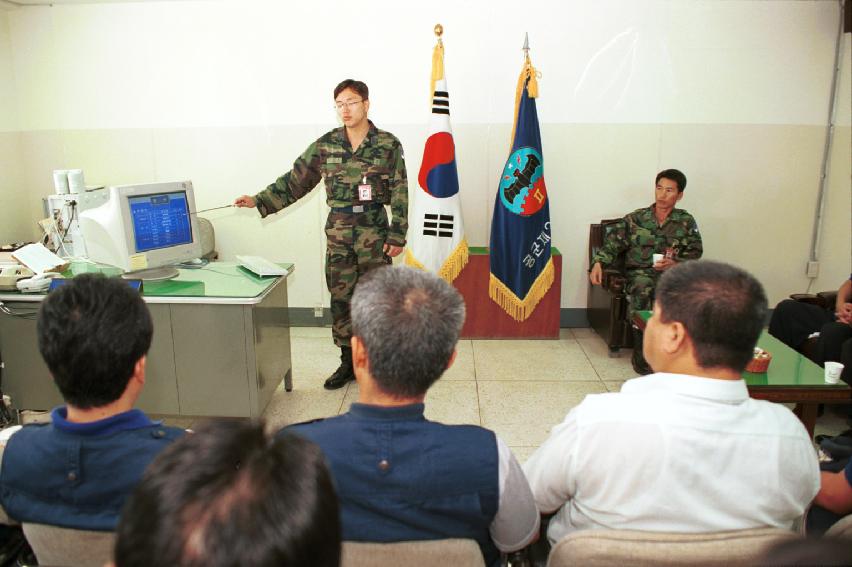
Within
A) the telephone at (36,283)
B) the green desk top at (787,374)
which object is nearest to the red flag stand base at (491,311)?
the green desk top at (787,374)

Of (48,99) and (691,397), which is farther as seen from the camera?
(48,99)

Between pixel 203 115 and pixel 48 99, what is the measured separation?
121 cm

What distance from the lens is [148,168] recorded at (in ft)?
15.4

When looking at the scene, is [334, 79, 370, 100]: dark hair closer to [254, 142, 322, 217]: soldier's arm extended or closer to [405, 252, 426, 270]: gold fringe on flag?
[254, 142, 322, 217]: soldier's arm extended

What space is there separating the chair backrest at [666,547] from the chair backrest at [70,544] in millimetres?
844

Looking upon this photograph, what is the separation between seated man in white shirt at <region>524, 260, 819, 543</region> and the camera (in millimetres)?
1224

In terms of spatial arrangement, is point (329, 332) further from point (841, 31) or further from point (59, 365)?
point (841, 31)

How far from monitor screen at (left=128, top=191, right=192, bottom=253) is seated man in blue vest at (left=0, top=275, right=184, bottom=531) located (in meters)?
→ 1.64

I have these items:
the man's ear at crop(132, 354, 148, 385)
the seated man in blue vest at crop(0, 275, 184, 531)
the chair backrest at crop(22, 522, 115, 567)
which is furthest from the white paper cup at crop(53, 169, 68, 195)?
the chair backrest at crop(22, 522, 115, 567)

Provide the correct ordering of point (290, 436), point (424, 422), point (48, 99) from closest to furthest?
point (290, 436), point (424, 422), point (48, 99)

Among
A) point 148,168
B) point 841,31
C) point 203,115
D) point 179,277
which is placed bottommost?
point 179,277

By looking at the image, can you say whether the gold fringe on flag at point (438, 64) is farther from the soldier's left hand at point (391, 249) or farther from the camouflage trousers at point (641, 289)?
the camouflage trousers at point (641, 289)

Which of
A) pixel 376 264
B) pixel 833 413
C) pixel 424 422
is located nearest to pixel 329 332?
pixel 376 264

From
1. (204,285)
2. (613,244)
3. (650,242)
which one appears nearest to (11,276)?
(204,285)
